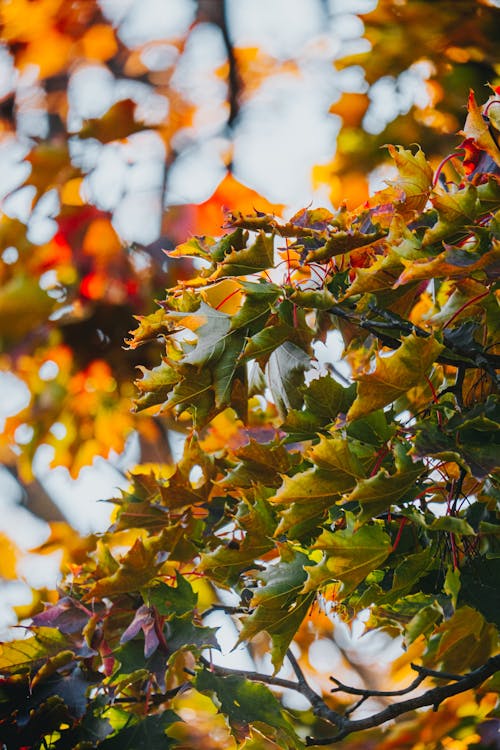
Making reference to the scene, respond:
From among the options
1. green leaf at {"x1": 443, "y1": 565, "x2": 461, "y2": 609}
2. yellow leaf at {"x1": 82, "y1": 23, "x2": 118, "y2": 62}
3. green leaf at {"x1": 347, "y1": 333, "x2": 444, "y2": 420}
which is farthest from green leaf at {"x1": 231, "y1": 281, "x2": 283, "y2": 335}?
yellow leaf at {"x1": 82, "y1": 23, "x2": 118, "y2": 62}

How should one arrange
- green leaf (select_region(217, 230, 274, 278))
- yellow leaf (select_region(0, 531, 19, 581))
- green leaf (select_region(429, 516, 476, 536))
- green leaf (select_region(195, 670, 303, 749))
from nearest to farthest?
green leaf (select_region(429, 516, 476, 536)), green leaf (select_region(217, 230, 274, 278)), green leaf (select_region(195, 670, 303, 749)), yellow leaf (select_region(0, 531, 19, 581))

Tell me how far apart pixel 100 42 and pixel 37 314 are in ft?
3.68

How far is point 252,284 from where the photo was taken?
66cm

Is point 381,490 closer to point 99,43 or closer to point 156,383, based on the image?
point 156,383

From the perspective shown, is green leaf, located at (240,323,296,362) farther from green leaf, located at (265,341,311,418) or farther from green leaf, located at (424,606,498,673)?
green leaf, located at (424,606,498,673)

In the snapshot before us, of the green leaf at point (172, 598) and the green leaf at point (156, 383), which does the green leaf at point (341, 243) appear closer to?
the green leaf at point (156, 383)

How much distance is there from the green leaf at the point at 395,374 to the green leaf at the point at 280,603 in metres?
0.16

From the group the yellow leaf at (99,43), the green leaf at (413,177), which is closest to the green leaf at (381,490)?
the green leaf at (413,177)

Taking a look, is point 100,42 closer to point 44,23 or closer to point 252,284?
point 44,23

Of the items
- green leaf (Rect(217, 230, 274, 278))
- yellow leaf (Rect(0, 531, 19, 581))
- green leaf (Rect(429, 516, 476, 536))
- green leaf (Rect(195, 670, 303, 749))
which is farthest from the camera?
yellow leaf (Rect(0, 531, 19, 581))

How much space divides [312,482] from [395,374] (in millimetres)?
103

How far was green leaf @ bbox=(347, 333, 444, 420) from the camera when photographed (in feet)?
1.90

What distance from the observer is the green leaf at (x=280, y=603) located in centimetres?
66

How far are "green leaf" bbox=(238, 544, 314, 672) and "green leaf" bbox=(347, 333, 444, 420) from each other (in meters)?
0.16
